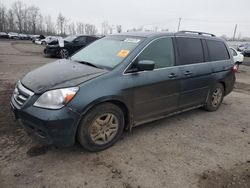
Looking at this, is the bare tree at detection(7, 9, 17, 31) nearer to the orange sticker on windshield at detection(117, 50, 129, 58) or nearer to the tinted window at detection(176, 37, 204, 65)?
the tinted window at detection(176, 37, 204, 65)

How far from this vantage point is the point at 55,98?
8.61ft

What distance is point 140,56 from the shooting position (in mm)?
3322

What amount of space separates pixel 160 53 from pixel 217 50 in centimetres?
193

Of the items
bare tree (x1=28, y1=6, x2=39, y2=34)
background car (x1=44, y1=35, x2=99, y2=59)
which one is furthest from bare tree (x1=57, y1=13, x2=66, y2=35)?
background car (x1=44, y1=35, x2=99, y2=59)

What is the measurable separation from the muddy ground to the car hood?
91 centimetres

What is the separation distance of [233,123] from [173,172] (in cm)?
240

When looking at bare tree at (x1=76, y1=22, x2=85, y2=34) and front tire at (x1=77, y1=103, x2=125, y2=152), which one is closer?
front tire at (x1=77, y1=103, x2=125, y2=152)

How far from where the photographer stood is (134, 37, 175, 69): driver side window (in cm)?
344

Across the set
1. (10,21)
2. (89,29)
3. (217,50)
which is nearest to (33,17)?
(10,21)

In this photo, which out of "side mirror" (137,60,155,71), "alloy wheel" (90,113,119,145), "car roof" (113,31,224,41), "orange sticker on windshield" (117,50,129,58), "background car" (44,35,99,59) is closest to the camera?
"alloy wheel" (90,113,119,145)

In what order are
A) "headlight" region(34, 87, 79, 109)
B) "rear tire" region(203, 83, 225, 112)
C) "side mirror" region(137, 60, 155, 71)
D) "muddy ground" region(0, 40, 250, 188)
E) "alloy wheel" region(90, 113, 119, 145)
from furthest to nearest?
1. "rear tire" region(203, 83, 225, 112)
2. "side mirror" region(137, 60, 155, 71)
3. "alloy wheel" region(90, 113, 119, 145)
4. "headlight" region(34, 87, 79, 109)
5. "muddy ground" region(0, 40, 250, 188)

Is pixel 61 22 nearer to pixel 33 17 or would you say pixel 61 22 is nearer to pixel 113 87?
pixel 33 17

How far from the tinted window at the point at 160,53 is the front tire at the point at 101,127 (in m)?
0.95

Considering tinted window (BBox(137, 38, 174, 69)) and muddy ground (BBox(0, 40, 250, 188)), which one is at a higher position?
tinted window (BBox(137, 38, 174, 69))
